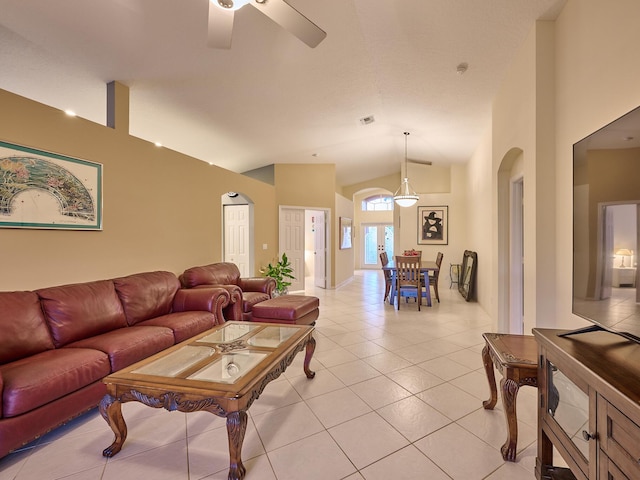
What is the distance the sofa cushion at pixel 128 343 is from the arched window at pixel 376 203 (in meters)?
10.1

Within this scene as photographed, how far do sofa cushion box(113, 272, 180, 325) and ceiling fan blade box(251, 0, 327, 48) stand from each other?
8.97ft

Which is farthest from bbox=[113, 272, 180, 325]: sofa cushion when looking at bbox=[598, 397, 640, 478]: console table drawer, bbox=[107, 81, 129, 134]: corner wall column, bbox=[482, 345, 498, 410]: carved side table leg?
bbox=[598, 397, 640, 478]: console table drawer

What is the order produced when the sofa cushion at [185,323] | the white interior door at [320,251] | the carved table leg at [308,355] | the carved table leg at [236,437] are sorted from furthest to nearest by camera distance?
the white interior door at [320,251]
the sofa cushion at [185,323]
the carved table leg at [308,355]
the carved table leg at [236,437]

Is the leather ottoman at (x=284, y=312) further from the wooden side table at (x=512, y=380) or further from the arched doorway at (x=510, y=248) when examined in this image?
the arched doorway at (x=510, y=248)

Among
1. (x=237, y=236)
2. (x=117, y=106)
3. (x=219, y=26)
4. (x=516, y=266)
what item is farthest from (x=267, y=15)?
(x=237, y=236)

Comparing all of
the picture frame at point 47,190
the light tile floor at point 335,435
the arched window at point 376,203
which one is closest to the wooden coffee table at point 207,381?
the light tile floor at point 335,435

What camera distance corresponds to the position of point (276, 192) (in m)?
7.05

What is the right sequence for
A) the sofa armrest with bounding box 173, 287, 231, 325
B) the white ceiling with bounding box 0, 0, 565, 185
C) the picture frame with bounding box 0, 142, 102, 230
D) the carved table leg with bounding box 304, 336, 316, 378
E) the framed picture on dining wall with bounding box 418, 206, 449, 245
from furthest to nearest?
the framed picture on dining wall with bounding box 418, 206, 449, 245, the sofa armrest with bounding box 173, 287, 231, 325, the carved table leg with bounding box 304, 336, 316, 378, the white ceiling with bounding box 0, 0, 565, 185, the picture frame with bounding box 0, 142, 102, 230

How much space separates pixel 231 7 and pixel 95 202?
231 cm

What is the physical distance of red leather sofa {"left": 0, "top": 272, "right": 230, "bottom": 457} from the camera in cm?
175

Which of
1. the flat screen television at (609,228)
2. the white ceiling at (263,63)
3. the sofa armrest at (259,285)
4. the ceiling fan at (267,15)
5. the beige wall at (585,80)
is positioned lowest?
the sofa armrest at (259,285)

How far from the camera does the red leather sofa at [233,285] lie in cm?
372

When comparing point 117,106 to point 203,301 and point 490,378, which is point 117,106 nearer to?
point 203,301

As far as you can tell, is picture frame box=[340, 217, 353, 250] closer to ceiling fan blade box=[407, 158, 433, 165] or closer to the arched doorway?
ceiling fan blade box=[407, 158, 433, 165]
